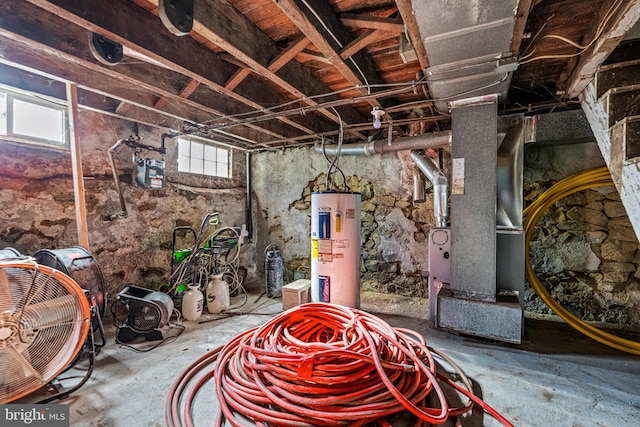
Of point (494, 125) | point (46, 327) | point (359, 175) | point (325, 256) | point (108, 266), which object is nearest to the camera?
point (46, 327)

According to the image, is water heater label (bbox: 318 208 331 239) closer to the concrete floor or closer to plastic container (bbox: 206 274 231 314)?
the concrete floor

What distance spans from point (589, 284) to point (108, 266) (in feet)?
16.9

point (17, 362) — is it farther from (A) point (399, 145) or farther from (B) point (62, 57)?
(A) point (399, 145)

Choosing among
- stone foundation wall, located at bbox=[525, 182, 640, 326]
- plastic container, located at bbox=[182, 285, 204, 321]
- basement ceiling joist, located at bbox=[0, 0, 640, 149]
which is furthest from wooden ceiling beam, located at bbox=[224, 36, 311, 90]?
stone foundation wall, located at bbox=[525, 182, 640, 326]

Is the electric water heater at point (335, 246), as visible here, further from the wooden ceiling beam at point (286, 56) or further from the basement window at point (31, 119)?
the basement window at point (31, 119)

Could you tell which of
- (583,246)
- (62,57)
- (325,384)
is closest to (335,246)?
(325,384)

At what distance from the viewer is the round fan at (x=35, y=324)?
149 cm

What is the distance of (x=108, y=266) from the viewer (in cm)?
301

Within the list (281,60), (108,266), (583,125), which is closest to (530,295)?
(583,125)

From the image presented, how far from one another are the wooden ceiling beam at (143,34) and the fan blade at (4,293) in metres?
1.37

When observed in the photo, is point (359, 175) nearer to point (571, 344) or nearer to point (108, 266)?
point (571, 344)

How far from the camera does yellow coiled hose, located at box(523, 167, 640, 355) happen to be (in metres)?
2.29

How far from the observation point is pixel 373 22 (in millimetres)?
1618

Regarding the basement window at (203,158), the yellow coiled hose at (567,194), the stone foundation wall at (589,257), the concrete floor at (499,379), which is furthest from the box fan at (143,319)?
the stone foundation wall at (589,257)
